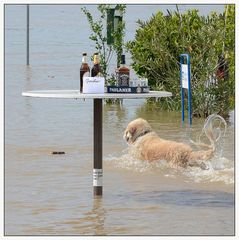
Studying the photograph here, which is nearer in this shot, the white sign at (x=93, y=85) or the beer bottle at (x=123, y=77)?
the white sign at (x=93, y=85)

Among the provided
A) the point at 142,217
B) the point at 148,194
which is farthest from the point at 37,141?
the point at 142,217

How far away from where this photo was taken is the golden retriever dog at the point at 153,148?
40.6 feet

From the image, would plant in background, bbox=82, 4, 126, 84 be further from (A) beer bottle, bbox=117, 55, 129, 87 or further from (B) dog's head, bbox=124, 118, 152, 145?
(A) beer bottle, bbox=117, 55, 129, 87

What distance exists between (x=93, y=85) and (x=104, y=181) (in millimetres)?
1796

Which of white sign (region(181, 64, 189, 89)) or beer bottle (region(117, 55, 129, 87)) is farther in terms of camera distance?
white sign (region(181, 64, 189, 89))

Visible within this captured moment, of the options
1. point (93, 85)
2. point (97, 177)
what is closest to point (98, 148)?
point (97, 177)

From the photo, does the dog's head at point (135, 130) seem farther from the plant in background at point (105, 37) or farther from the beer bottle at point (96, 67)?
the plant in background at point (105, 37)

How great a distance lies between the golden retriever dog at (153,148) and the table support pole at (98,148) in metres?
1.71

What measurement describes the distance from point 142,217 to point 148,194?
126cm

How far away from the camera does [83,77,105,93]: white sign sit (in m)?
10.3

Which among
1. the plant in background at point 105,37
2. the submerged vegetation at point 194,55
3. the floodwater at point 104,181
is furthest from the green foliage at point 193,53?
the plant in background at point 105,37

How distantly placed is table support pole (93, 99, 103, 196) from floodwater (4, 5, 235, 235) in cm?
15

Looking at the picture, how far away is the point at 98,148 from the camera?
423 inches

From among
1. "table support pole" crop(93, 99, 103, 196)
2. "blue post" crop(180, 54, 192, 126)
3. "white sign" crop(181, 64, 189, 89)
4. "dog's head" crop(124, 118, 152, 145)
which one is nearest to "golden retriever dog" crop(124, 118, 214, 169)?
"dog's head" crop(124, 118, 152, 145)
